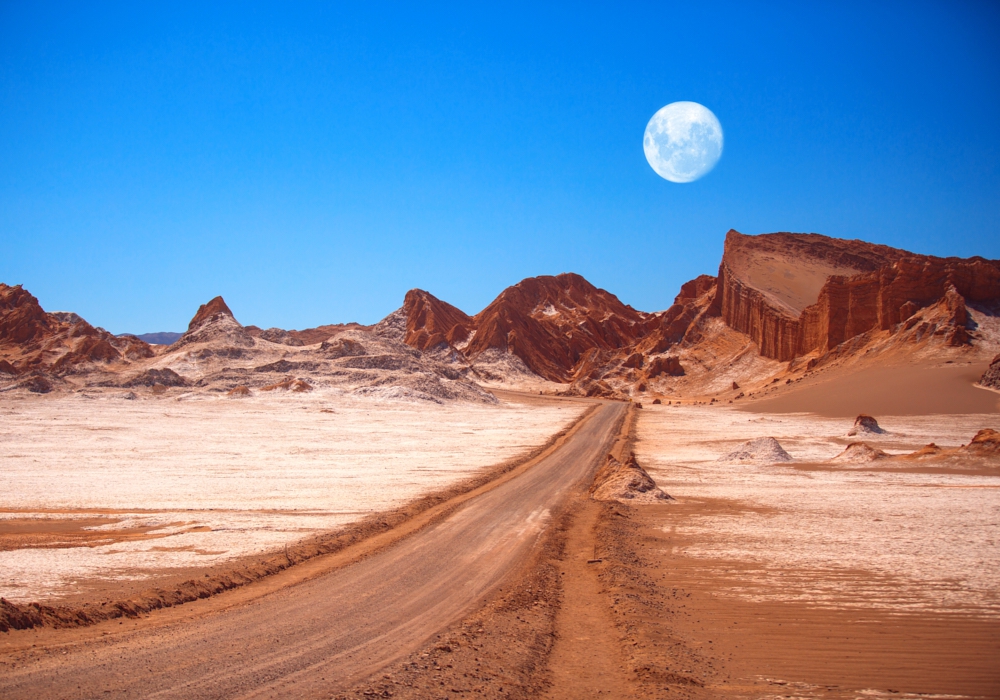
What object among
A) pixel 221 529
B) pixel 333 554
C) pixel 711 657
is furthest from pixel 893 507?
pixel 221 529

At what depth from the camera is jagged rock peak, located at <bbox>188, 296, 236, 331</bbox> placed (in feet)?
303

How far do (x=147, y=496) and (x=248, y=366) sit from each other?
6145 cm

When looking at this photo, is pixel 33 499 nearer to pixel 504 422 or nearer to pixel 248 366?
pixel 504 422

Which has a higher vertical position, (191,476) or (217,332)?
(217,332)

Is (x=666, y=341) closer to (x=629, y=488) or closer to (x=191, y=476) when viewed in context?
(x=629, y=488)

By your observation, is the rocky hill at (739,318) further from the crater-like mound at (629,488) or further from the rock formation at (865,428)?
the crater-like mound at (629,488)

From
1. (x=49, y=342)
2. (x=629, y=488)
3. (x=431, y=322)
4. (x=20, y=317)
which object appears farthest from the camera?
(x=431, y=322)

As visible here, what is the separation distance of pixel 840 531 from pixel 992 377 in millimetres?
47669

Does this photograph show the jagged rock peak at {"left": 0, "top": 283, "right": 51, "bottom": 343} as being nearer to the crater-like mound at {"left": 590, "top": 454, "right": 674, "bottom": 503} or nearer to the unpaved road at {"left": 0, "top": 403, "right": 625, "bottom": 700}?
the crater-like mound at {"left": 590, "top": 454, "right": 674, "bottom": 503}

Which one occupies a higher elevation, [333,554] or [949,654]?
Result: [949,654]

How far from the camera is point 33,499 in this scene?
17.8 m

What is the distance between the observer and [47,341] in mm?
82750

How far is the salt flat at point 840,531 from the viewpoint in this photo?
975 centimetres

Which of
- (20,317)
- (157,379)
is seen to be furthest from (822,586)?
(20,317)
